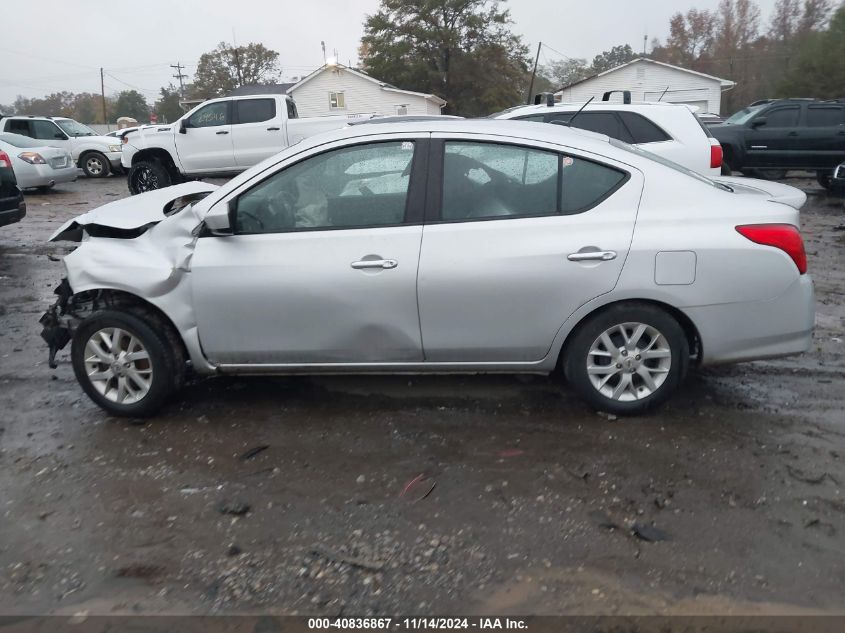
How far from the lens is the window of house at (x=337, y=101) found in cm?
4725

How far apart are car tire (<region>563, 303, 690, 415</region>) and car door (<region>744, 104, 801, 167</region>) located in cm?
1311

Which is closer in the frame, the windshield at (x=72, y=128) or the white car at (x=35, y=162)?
Answer: the white car at (x=35, y=162)

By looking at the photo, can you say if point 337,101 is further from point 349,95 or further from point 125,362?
point 125,362

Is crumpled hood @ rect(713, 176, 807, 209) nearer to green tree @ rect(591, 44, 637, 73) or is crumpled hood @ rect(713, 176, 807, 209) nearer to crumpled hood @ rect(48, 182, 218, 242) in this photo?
crumpled hood @ rect(48, 182, 218, 242)

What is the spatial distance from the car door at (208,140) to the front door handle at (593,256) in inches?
487

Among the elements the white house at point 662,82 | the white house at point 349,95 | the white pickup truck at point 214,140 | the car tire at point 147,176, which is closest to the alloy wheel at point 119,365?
the white pickup truck at point 214,140

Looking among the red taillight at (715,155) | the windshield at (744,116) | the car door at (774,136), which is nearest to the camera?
the red taillight at (715,155)

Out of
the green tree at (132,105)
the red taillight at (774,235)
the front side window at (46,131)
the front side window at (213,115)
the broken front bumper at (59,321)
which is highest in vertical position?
the green tree at (132,105)

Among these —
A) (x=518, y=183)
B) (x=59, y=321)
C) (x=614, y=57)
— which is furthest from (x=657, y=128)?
(x=614, y=57)

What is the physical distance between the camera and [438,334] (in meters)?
4.20

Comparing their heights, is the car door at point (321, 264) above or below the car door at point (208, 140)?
below

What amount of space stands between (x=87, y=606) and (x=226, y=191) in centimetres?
236

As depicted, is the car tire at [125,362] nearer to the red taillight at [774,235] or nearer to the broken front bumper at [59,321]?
the broken front bumper at [59,321]

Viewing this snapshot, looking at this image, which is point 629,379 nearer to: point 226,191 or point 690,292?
point 690,292
